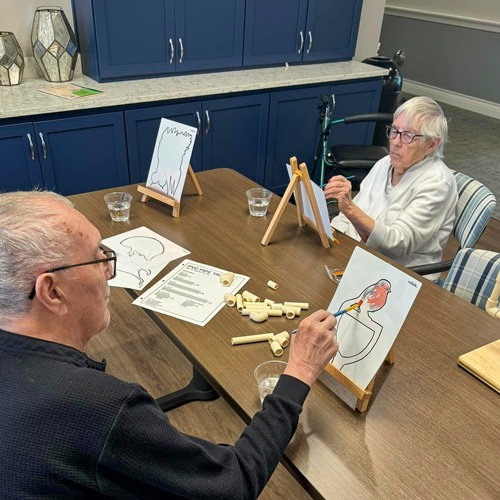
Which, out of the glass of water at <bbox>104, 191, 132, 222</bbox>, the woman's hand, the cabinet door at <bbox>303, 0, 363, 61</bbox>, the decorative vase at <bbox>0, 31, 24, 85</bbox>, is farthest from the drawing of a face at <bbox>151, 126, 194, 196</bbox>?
the cabinet door at <bbox>303, 0, 363, 61</bbox>

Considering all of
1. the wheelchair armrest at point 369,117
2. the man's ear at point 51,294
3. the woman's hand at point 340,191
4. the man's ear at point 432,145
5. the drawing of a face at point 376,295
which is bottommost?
the wheelchair armrest at point 369,117

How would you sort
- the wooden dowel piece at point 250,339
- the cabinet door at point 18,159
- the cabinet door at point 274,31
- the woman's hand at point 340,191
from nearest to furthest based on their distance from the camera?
the wooden dowel piece at point 250,339 < the woman's hand at point 340,191 < the cabinet door at point 18,159 < the cabinet door at point 274,31

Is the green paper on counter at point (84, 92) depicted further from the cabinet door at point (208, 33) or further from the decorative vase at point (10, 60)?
the cabinet door at point (208, 33)

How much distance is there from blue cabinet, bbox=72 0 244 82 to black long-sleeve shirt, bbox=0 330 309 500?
8.49 ft

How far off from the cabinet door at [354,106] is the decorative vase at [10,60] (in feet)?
6.83

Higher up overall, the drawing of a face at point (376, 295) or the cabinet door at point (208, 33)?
the cabinet door at point (208, 33)

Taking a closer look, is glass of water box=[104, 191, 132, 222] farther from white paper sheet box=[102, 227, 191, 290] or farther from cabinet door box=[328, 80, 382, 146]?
cabinet door box=[328, 80, 382, 146]

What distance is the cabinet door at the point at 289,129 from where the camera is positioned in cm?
353

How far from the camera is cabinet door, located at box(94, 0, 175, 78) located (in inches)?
114

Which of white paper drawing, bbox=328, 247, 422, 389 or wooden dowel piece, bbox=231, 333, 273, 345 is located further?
wooden dowel piece, bbox=231, 333, 273, 345

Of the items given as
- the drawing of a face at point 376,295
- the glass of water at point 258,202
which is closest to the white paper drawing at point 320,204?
the glass of water at point 258,202

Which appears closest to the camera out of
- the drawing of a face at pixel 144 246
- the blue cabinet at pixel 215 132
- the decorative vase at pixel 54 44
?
the drawing of a face at pixel 144 246

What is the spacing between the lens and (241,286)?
1.48m

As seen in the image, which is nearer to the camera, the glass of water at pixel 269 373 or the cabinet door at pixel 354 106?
the glass of water at pixel 269 373
